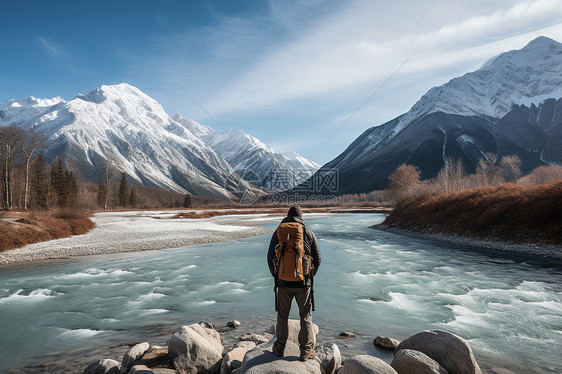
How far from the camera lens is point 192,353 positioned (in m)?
6.56

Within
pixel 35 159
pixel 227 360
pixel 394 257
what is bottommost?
pixel 394 257

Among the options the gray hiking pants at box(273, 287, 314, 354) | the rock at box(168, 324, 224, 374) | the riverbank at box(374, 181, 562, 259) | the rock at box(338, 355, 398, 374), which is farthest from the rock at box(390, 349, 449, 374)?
the riverbank at box(374, 181, 562, 259)

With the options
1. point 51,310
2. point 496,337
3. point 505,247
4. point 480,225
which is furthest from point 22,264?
point 480,225

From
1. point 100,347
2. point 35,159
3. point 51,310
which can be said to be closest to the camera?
point 100,347

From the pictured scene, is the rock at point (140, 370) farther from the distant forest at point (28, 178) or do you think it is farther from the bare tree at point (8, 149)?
the bare tree at point (8, 149)

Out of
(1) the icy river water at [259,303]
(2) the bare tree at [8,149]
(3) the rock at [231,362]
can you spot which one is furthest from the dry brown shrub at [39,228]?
(3) the rock at [231,362]

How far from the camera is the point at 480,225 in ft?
104

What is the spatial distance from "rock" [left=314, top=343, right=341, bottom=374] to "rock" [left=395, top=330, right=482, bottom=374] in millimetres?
1969

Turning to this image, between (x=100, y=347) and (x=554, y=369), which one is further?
(x=100, y=347)

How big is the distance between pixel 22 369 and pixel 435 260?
80.5ft

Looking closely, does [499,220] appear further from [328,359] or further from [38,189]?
[38,189]

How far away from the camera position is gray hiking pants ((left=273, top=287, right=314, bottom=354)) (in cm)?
629

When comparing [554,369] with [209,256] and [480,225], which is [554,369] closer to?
[209,256]

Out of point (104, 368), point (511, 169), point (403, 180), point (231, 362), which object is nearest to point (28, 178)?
point (104, 368)
